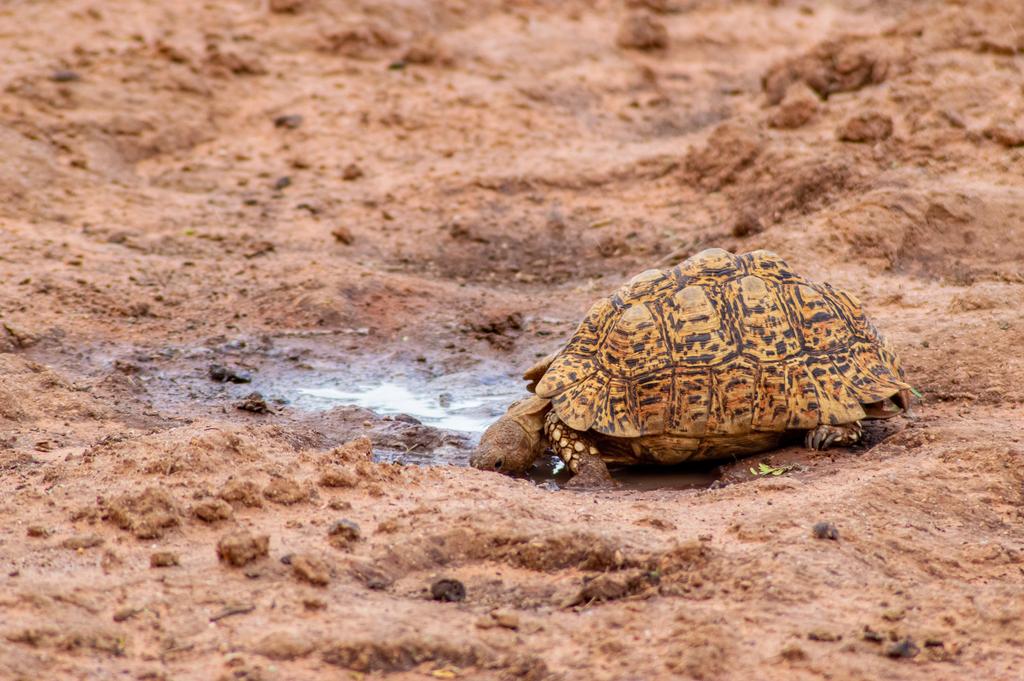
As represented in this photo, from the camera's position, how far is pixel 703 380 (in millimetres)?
5895

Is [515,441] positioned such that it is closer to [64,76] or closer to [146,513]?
[146,513]

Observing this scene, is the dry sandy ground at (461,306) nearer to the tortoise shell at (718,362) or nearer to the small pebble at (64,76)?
the small pebble at (64,76)

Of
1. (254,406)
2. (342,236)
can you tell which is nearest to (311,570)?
(254,406)

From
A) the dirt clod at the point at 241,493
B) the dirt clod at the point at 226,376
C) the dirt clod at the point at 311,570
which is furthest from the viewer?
the dirt clod at the point at 226,376

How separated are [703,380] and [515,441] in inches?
36.1

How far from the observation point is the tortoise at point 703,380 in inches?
233

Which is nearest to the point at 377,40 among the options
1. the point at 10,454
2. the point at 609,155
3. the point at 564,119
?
the point at 564,119

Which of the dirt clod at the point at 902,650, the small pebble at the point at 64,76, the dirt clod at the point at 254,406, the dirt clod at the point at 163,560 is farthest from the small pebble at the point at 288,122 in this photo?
the dirt clod at the point at 902,650

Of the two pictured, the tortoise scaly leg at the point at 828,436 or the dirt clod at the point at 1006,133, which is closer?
the tortoise scaly leg at the point at 828,436

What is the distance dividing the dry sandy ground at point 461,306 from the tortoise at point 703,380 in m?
0.25

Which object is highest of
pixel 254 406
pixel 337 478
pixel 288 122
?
pixel 337 478

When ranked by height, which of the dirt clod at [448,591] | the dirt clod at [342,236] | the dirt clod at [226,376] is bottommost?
the dirt clod at [226,376]

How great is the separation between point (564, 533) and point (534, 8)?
11.0 m

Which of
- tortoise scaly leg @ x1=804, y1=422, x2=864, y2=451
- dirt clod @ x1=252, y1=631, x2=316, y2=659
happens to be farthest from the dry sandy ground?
tortoise scaly leg @ x1=804, y1=422, x2=864, y2=451
